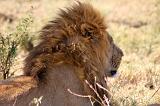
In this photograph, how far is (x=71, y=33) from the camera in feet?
18.8

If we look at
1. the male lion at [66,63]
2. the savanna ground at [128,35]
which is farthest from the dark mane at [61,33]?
the savanna ground at [128,35]

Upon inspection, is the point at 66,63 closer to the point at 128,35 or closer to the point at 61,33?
the point at 61,33

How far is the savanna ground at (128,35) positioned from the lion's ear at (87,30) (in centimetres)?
40

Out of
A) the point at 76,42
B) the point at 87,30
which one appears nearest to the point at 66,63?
the point at 76,42

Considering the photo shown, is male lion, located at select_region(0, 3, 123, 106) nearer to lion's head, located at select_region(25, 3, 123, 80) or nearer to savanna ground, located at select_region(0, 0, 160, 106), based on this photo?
lion's head, located at select_region(25, 3, 123, 80)

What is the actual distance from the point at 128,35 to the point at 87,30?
8250 mm

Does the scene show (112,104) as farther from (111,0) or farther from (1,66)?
(111,0)

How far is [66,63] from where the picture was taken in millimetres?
5645

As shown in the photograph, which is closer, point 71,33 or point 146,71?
point 71,33

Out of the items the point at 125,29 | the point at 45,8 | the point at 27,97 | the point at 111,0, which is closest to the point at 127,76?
the point at 27,97

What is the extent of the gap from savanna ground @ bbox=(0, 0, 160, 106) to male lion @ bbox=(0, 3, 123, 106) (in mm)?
306

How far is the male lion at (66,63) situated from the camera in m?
5.32

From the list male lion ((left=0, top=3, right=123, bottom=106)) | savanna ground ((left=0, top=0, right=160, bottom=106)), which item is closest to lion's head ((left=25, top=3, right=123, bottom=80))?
male lion ((left=0, top=3, right=123, bottom=106))

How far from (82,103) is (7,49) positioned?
6.83 ft
